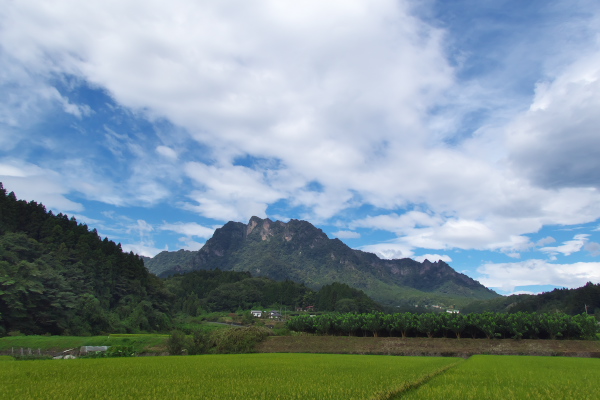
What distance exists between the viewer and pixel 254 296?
123 metres

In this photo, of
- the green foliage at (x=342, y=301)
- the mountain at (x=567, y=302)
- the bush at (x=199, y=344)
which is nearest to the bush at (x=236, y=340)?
the bush at (x=199, y=344)

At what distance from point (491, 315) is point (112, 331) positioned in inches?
2115

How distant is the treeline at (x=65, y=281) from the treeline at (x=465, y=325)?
112ft

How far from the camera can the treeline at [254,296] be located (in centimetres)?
10781

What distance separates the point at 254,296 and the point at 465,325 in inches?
3596

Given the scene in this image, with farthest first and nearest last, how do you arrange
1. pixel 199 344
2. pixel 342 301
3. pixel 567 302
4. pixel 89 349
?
pixel 342 301 → pixel 567 302 → pixel 199 344 → pixel 89 349

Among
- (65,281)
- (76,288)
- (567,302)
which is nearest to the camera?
(65,281)

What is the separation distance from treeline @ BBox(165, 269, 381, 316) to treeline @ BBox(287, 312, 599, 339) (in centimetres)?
5767

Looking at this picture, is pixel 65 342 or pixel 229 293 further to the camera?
pixel 229 293

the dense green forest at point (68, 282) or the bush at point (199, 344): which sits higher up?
the dense green forest at point (68, 282)

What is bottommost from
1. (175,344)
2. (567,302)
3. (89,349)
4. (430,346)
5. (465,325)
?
(89,349)

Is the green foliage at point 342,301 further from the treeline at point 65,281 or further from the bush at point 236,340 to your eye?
the bush at point 236,340

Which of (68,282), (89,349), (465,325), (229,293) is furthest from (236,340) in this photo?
(229,293)

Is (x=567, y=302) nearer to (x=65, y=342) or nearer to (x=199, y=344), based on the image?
(x=199, y=344)
